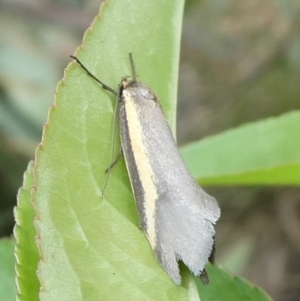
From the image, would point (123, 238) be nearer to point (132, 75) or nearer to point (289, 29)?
point (132, 75)

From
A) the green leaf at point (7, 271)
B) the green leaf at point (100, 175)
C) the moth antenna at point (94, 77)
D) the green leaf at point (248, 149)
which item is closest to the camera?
the green leaf at point (100, 175)

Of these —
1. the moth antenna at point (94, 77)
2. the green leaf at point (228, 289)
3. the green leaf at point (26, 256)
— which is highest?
the moth antenna at point (94, 77)

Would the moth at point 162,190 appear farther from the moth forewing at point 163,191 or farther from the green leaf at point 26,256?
the green leaf at point 26,256

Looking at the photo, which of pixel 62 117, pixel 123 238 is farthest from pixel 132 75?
pixel 123 238

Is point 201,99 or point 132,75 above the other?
point 132,75

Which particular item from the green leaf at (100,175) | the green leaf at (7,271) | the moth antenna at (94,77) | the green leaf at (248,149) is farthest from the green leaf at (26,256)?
the green leaf at (248,149)

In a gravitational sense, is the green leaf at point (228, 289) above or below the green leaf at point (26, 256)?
below

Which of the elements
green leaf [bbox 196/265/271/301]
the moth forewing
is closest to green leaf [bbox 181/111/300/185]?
the moth forewing
